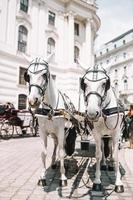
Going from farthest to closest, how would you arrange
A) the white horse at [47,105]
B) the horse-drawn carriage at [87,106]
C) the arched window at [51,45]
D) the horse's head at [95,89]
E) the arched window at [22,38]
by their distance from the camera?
1. the arched window at [51,45]
2. the arched window at [22,38]
3. the white horse at [47,105]
4. the horse-drawn carriage at [87,106]
5. the horse's head at [95,89]

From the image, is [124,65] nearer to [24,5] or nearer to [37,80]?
[24,5]

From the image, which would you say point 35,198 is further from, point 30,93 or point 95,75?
point 95,75

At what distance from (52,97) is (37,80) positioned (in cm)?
84

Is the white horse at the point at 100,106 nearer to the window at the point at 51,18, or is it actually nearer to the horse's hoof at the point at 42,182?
the horse's hoof at the point at 42,182

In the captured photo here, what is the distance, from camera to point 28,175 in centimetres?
622

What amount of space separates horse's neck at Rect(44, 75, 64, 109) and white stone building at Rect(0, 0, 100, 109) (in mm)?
18799

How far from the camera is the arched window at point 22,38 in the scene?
2867cm

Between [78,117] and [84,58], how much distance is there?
98.5 ft

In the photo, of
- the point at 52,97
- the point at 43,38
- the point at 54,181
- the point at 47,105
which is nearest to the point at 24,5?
the point at 43,38

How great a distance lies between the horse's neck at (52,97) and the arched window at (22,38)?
78.3 ft

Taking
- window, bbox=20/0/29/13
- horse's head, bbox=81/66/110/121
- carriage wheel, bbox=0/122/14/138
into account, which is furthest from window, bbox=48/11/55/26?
horse's head, bbox=81/66/110/121

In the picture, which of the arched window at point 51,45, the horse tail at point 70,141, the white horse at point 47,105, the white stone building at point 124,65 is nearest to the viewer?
the white horse at point 47,105

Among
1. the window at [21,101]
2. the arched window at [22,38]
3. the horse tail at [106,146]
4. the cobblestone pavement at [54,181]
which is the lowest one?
the cobblestone pavement at [54,181]

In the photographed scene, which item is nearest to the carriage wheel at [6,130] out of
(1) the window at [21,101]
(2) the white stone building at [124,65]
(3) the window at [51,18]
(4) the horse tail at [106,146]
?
(4) the horse tail at [106,146]
